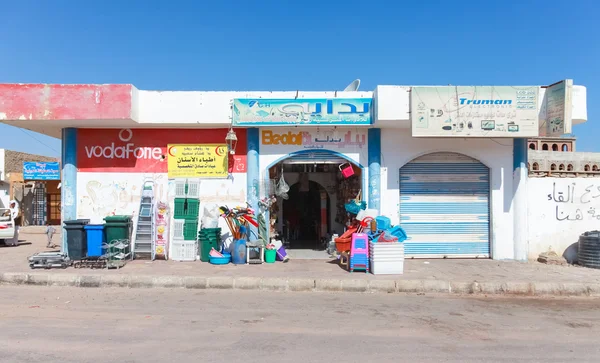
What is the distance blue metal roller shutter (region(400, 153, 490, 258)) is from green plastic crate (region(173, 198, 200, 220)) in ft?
18.1

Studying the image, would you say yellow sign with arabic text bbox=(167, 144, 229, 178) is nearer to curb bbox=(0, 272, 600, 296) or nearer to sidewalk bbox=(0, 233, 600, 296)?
sidewalk bbox=(0, 233, 600, 296)

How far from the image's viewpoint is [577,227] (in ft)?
36.5

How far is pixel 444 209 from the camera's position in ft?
37.1

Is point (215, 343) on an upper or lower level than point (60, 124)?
lower

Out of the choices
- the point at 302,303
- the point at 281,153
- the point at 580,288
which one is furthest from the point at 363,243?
the point at 580,288

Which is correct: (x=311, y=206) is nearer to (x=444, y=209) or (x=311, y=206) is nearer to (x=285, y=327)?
(x=444, y=209)

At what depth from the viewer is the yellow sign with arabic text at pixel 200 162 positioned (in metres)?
11.2

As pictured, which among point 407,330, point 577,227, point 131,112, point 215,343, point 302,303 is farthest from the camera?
A: point 577,227

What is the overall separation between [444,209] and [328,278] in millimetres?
4469

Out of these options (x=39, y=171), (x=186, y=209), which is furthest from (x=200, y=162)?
(x=39, y=171)

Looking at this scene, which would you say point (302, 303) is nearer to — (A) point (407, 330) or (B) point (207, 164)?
(A) point (407, 330)

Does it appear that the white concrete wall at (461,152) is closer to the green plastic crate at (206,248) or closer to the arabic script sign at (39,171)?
the green plastic crate at (206,248)

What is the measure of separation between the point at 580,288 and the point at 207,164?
29.5 ft

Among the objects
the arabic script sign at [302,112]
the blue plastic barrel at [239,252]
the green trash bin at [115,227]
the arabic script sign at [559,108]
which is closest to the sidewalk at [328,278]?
the blue plastic barrel at [239,252]
